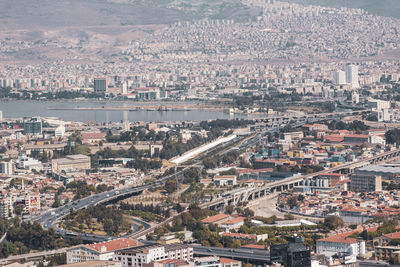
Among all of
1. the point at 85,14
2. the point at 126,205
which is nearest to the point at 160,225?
the point at 126,205

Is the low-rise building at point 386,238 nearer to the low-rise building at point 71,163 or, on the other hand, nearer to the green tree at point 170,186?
the green tree at point 170,186

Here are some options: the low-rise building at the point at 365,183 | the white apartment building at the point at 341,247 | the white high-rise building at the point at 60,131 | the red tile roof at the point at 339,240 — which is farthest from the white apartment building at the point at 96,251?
the white high-rise building at the point at 60,131

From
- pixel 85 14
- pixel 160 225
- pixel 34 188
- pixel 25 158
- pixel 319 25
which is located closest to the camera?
pixel 160 225

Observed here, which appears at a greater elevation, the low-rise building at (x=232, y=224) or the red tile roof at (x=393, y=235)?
the red tile roof at (x=393, y=235)

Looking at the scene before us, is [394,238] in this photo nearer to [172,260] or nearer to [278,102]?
[172,260]

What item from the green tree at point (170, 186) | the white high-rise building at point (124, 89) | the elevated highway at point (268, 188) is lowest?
the white high-rise building at point (124, 89)

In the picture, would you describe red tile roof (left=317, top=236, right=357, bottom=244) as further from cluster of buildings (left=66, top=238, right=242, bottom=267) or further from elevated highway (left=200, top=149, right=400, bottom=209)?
elevated highway (left=200, top=149, right=400, bottom=209)

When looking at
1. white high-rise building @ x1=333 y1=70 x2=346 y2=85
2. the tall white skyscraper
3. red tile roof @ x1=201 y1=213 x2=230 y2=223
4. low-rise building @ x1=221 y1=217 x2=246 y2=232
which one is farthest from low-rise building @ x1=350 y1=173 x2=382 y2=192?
white high-rise building @ x1=333 y1=70 x2=346 y2=85

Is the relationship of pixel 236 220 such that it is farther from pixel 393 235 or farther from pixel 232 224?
pixel 393 235
